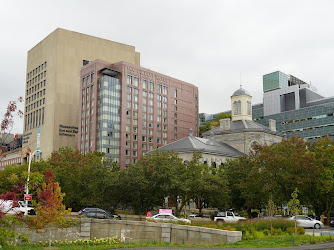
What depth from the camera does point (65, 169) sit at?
55.8 meters

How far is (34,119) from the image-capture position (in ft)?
456

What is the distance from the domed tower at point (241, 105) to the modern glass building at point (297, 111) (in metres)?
33.4

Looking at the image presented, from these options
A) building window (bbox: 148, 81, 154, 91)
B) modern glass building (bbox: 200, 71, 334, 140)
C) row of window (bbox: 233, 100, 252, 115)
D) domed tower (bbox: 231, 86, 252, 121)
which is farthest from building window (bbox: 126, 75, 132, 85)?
modern glass building (bbox: 200, 71, 334, 140)

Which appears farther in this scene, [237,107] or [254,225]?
[237,107]

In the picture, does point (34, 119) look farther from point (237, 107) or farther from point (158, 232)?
point (158, 232)

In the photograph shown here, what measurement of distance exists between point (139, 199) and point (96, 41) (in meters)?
97.2

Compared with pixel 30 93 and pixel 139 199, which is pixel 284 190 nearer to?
pixel 139 199

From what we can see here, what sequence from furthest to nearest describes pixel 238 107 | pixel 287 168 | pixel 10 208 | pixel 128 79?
pixel 128 79
pixel 238 107
pixel 287 168
pixel 10 208

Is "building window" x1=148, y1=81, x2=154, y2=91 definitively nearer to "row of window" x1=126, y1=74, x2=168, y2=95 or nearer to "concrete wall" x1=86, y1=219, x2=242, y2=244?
"row of window" x1=126, y1=74, x2=168, y2=95

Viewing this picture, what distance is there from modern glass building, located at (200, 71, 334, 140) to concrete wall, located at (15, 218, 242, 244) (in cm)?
10539

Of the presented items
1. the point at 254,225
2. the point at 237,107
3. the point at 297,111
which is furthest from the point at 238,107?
the point at 254,225

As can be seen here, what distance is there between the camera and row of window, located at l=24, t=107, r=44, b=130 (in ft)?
440

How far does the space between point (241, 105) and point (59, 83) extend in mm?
61239

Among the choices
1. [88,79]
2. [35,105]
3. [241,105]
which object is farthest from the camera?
[35,105]
